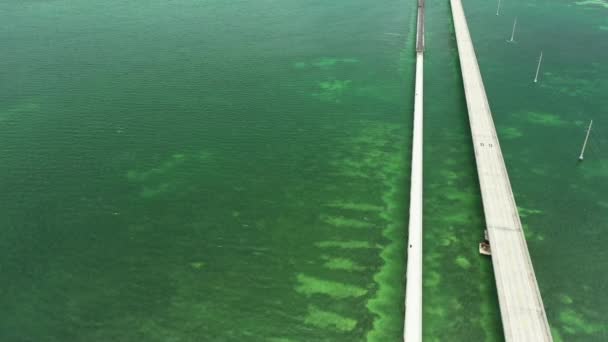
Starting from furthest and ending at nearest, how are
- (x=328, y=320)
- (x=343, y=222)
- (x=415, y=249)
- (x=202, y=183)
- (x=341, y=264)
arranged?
(x=202, y=183) < (x=343, y=222) < (x=341, y=264) < (x=415, y=249) < (x=328, y=320)

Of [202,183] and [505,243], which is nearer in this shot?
[505,243]

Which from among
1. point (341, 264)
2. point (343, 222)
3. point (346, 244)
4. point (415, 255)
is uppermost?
point (415, 255)

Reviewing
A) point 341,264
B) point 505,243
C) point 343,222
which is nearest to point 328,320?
point 341,264

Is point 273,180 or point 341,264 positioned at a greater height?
point 273,180

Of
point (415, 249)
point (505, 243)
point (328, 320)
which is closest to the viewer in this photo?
point (328, 320)

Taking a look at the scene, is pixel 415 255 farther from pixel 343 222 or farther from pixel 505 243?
pixel 343 222

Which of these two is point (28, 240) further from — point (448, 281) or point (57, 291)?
point (448, 281)

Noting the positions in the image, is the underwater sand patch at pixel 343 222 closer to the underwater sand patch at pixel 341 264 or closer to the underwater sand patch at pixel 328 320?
the underwater sand patch at pixel 341 264
